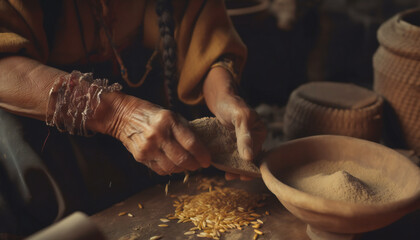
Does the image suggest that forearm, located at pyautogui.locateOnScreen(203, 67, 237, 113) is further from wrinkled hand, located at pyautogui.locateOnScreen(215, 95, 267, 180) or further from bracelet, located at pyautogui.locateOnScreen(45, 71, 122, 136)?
bracelet, located at pyautogui.locateOnScreen(45, 71, 122, 136)

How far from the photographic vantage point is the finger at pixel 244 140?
4.73 feet

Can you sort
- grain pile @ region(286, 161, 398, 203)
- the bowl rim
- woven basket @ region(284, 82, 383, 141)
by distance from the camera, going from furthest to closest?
woven basket @ region(284, 82, 383, 141)
grain pile @ region(286, 161, 398, 203)
the bowl rim

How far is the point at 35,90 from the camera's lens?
4.86ft

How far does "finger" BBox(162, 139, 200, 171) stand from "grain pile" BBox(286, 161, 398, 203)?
1.19ft

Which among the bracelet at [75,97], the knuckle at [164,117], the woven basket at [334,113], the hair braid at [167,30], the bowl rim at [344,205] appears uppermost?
the hair braid at [167,30]

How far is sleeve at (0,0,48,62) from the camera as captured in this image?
1.48 m

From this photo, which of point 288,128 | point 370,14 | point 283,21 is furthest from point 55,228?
point 370,14

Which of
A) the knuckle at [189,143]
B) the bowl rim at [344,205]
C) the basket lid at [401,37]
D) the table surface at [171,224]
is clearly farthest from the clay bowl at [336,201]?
the basket lid at [401,37]

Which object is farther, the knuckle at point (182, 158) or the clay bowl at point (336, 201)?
the knuckle at point (182, 158)

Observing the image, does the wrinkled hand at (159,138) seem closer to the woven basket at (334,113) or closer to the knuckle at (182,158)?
the knuckle at (182,158)

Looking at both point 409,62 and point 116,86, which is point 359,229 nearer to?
point 116,86

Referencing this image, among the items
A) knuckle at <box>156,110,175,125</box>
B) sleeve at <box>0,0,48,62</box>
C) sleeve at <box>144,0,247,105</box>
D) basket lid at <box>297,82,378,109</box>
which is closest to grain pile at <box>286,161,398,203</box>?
knuckle at <box>156,110,175,125</box>

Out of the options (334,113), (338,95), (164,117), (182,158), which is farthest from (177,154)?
(338,95)

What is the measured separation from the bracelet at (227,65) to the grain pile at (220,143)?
33 cm
